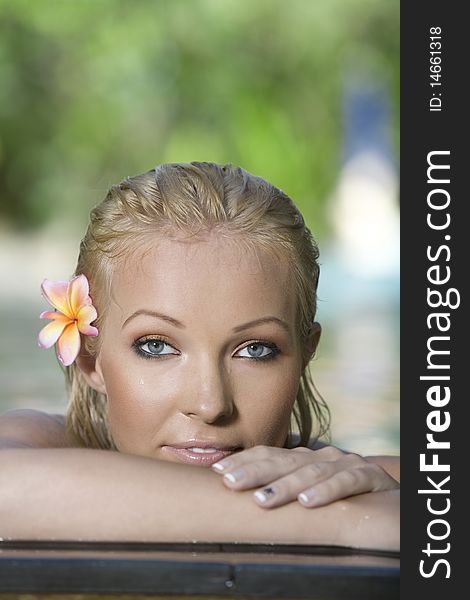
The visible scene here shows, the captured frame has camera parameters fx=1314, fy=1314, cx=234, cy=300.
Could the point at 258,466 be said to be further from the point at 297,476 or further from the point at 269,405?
the point at 269,405

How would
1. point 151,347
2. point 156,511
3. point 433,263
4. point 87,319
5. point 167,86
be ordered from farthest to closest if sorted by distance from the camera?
point 167,86 < point 87,319 < point 151,347 < point 156,511 < point 433,263

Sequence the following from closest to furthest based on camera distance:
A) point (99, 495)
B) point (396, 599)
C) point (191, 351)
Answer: point (396, 599), point (99, 495), point (191, 351)

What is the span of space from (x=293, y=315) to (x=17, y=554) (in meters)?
0.93

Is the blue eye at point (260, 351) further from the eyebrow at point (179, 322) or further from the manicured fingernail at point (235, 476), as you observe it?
the manicured fingernail at point (235, 476)

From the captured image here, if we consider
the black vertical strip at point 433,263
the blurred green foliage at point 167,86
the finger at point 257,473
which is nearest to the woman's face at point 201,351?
the finger at point 257,473

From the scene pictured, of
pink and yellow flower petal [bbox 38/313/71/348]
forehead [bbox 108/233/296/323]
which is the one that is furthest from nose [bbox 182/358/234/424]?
pink and yellow flower petal [bbox 38/313/71/348]

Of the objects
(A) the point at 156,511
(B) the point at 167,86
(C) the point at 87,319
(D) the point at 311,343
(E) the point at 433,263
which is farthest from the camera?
(B) the point at 167,86

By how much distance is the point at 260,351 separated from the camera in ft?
9.09

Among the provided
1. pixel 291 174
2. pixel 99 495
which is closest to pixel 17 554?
pixel 99 495

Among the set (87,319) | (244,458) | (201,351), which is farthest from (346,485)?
(87,319)

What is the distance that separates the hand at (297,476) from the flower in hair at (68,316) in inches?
26.7

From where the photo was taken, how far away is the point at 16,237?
19.0 m

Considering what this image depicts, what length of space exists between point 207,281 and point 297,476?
504 millimetres

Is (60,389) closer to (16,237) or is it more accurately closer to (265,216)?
(265,216)
